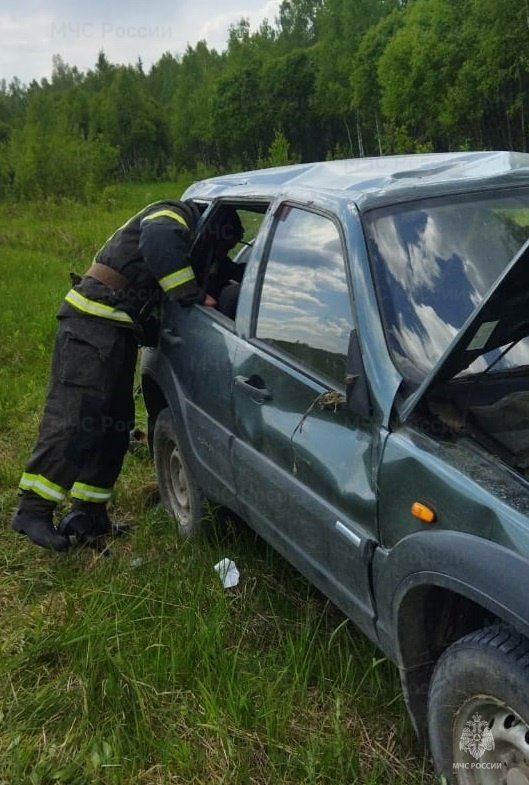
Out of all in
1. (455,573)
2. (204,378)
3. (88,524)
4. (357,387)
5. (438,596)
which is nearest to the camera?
(455,573)

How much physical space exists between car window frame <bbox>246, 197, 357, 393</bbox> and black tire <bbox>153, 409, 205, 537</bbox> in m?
0.93

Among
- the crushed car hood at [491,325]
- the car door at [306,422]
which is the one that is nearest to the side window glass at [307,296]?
the car door at [306,422]

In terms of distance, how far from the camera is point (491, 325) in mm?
1885

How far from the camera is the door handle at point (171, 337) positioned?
11.6 ft

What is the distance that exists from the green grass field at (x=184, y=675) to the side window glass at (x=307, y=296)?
3.30ft

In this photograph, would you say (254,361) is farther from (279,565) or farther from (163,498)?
(163,498)

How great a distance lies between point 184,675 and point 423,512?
123 cm

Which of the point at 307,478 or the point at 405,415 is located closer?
the point at 405,415

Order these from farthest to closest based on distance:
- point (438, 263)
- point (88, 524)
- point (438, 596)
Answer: point (88, 524) < point (438, 263) < point (438, 596)

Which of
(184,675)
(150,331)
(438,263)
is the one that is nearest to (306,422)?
(438,263)

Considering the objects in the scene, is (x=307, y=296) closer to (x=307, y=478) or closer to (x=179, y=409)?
(x=307, y=478)

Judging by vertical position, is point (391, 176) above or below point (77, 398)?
above

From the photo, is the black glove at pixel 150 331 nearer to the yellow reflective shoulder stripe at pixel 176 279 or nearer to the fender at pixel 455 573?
the yellow reflective shoulder stripe at pixel 176 279

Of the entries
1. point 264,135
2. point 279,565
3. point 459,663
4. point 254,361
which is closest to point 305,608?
point 279,565
